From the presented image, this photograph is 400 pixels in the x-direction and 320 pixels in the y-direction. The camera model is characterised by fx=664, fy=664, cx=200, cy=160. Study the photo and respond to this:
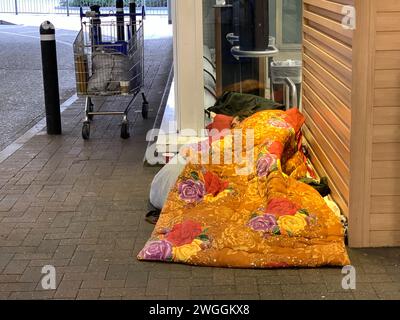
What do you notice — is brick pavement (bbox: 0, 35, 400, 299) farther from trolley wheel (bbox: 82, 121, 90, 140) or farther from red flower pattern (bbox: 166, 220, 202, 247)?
trolley wheel (bbox: 82, 121, 90, 140)

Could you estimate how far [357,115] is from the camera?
4137mm

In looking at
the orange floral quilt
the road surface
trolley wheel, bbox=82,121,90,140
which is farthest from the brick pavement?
the road surface

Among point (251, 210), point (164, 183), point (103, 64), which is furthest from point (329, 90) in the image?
point (103, 64)

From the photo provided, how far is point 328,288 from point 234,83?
3.33 m

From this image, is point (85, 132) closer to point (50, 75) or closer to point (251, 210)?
point (50, 75)

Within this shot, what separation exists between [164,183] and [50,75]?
133 inches

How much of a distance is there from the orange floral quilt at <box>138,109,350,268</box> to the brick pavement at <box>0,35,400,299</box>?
0.10 m

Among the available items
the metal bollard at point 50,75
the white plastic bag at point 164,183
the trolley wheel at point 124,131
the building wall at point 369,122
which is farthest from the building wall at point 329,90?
the metal bollard at point 50,75

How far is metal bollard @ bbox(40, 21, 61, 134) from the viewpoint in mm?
7668

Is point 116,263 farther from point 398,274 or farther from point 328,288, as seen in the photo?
point 398,274

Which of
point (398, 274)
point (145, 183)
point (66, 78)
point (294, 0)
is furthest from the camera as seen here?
point (66, 78)

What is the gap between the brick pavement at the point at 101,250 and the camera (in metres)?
3.78

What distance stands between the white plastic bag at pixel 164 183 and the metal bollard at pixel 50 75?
123 inches
